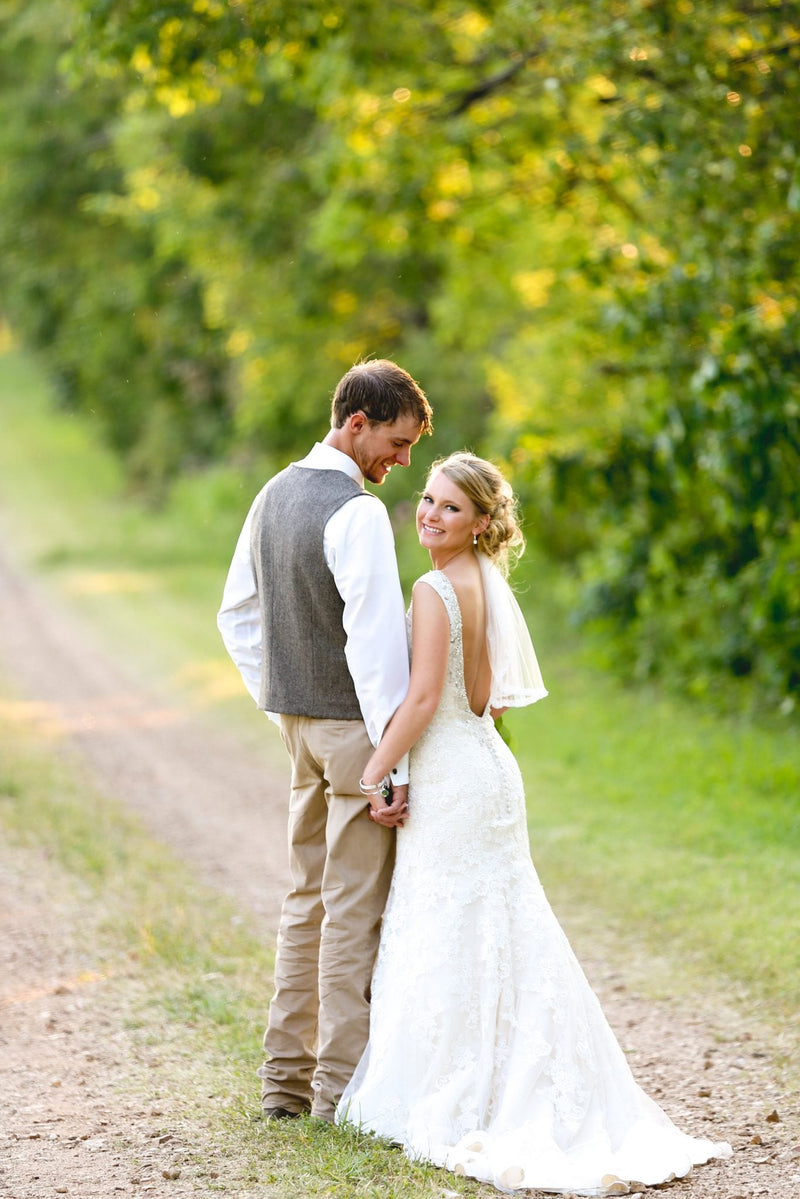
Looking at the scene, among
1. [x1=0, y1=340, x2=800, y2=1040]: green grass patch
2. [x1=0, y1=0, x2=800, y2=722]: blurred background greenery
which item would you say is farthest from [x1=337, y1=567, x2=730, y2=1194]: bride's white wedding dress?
[x1=0, y1=0, x2=800, y2=722]: blurred background greenery

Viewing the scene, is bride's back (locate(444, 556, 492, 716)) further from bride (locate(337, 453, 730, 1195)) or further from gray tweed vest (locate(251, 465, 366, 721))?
gray tweed vest (locate(251, 465, 366, 721))

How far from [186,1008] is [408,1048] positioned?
5.60 feet

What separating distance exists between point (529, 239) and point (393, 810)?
11464 millimetres

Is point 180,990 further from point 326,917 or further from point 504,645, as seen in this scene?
point 504,645

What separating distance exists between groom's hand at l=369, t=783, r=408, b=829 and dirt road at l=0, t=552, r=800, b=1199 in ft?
3.64

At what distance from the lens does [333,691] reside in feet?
12.9

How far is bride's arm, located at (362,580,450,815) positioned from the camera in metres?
3.80

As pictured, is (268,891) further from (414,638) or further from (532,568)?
(532,568)

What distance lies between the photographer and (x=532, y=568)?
13.7 m

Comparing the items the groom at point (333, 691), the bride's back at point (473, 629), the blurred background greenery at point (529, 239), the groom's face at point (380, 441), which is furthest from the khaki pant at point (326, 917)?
the blurred background greenery at point (529, 239)

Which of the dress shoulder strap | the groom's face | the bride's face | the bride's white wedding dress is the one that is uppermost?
the groom's face

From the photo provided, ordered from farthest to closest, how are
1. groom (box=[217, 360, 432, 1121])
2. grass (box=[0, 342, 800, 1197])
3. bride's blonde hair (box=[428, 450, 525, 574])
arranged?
grass (box=[0, 342, 800, 1197]) < bride's blonde hair (box=[428, 450, 525, 574]) < groom (box=[217, 360, 432, 1121])

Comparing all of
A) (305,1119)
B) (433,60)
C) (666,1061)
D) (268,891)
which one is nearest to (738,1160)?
(666,1061)

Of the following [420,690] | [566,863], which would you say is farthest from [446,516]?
[566,863]
